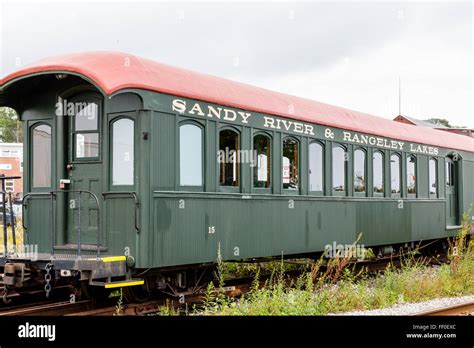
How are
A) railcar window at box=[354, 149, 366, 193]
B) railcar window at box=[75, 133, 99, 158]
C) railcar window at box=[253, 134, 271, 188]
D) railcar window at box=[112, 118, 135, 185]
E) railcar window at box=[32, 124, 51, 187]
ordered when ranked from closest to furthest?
railcar window at box=[112, 118, 135, 185]
railcar window at box=[75, 133, 99, 158]
railcar window at box=[32, 124, 51, 187]
railcar window at box=[253, 134, 271, 188]
railcar window at box=[354, 149, 366, 193]

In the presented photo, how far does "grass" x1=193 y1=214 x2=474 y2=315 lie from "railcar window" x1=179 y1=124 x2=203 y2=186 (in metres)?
1.38

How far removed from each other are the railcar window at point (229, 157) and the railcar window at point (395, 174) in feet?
19.3

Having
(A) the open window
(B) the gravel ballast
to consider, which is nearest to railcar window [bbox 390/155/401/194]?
(B) the gravel ballast

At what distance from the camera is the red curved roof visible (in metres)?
8.77

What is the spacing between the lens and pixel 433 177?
1709 cm

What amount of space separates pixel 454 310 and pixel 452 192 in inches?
364

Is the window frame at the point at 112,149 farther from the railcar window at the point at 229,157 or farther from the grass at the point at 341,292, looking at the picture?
the grass at the point at 341,292

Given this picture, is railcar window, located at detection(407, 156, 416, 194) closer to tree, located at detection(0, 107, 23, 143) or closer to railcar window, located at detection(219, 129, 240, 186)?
railcar window, located at detection(219, 129, 240, 186)

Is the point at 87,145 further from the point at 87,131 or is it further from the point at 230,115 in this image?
the point at 230,115

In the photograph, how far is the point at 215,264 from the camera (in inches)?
418

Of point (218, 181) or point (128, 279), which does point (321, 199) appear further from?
point (128, 279)

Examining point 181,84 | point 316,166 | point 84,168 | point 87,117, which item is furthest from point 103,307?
point 316,166

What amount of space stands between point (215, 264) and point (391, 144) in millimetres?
6451
